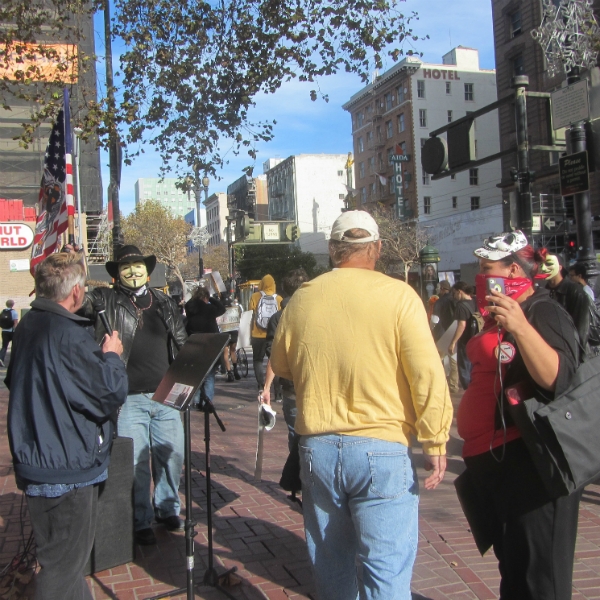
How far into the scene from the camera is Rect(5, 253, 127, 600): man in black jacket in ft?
8.62

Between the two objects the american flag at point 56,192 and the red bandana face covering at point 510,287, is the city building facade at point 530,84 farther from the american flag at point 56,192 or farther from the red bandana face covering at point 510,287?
the red bandana face covering at point 510,287

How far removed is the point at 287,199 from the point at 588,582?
8979 centimetres

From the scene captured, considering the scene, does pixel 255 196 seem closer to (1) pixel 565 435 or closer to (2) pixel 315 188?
(2) pixel 315 188

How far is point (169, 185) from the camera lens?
191 meters

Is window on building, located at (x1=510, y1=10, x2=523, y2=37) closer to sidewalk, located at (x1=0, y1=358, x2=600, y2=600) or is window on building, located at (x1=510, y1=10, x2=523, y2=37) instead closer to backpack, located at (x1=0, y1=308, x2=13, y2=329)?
backpack, located at (x1=0, y1=308, x2=13, y2=329)

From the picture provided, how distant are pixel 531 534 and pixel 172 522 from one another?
9.04 ft

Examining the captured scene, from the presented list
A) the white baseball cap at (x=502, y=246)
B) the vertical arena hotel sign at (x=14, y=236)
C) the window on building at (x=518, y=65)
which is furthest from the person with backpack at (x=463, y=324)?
the window on building at (x=518, y=65)

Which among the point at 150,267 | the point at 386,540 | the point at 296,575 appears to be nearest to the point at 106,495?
the point at 296,575

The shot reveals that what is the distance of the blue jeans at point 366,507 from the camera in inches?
88.4

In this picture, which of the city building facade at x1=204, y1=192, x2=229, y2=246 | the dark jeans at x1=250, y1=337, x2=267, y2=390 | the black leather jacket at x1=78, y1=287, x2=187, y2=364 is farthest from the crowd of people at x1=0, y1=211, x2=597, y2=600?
the city building facade at x1=204, y1=192, x2=229, y2=246

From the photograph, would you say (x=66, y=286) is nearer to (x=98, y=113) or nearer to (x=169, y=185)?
(x=98, y=113)

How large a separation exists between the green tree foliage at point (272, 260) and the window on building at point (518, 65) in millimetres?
28207

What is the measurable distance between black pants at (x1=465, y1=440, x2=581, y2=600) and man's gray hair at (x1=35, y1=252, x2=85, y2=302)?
1.97m

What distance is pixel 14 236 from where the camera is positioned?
953 inches
